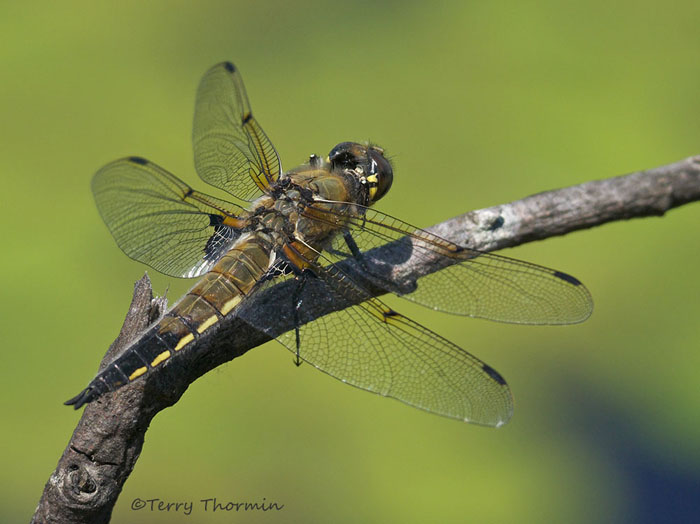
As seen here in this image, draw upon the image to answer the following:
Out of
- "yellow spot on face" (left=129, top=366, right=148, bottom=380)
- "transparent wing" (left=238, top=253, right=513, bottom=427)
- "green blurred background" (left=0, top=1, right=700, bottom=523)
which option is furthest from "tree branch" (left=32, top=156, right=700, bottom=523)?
"green blurred background" (left=0, top=1, right=700, bottom=523)

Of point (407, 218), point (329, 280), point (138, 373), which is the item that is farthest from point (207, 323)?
point (407, 218)

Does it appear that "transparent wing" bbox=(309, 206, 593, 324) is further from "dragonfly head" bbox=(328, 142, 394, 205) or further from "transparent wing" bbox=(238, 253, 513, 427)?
"dragonfly head" bbox=(328, 142, 394, 205)

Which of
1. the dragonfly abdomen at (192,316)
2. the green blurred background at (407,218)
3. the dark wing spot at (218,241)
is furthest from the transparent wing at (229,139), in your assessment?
the green blurred background at (407,218)

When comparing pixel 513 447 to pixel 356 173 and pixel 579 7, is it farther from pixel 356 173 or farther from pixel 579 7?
pixel 579 7

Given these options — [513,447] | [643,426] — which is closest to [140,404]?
[513,447]

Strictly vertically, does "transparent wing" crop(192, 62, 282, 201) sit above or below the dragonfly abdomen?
above

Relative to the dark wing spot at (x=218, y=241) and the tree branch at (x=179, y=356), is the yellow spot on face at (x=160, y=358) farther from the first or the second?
the dark wing spot at (x=218, y=241)
